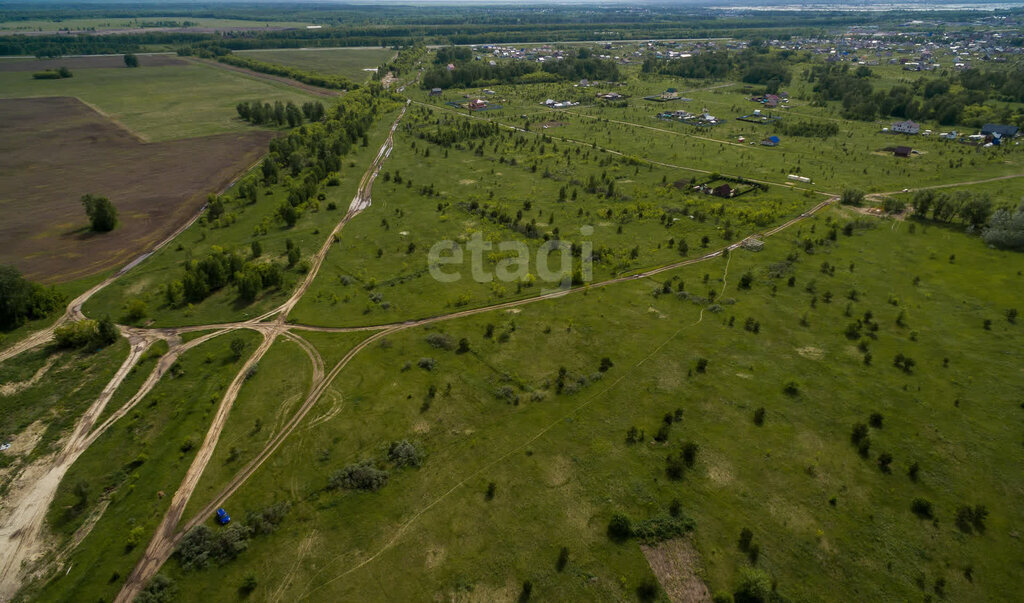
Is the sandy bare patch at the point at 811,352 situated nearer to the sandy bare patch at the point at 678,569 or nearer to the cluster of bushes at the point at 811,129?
the sandy bare patch at the point at 678,569

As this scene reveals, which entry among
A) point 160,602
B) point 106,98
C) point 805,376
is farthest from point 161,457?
point 106,98

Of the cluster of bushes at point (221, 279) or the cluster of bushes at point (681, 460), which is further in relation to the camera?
the cluster of bushes at point (221, 279)

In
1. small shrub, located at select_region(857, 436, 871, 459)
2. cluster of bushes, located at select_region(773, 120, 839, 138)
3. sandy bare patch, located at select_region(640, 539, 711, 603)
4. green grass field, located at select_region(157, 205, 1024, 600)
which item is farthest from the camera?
cluster of bushes, located at select_region(773, 120, 839, 138)

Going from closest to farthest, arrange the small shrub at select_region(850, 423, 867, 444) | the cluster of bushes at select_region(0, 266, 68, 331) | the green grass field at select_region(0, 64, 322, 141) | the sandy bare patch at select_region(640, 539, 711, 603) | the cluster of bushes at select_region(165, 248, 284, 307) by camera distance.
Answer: the sandy bare patch at select_region(640, 539, 711, 603)
the small shrub at select_region(850, 423, 867, 444)
the cluster of bushes at select_region(0, 266, 68, 331)
the cluster of bushes at select_region(165, 248, 284, 307)
the green grass field at select_region(0, 64, 322, 141)

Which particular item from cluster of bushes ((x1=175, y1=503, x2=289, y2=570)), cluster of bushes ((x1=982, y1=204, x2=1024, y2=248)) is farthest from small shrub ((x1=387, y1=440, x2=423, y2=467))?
cluster of bushes ((x1=982, y1=204, x2=1024, y2=248))

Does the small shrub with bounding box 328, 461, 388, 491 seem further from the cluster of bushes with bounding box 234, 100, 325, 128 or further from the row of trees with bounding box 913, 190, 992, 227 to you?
the cluster of bushes with bounding box 234, 100, 325, 128

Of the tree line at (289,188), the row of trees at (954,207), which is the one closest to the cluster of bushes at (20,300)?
the tree line at (289,188)

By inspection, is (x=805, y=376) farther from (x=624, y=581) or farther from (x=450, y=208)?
(x=450, y=208)
